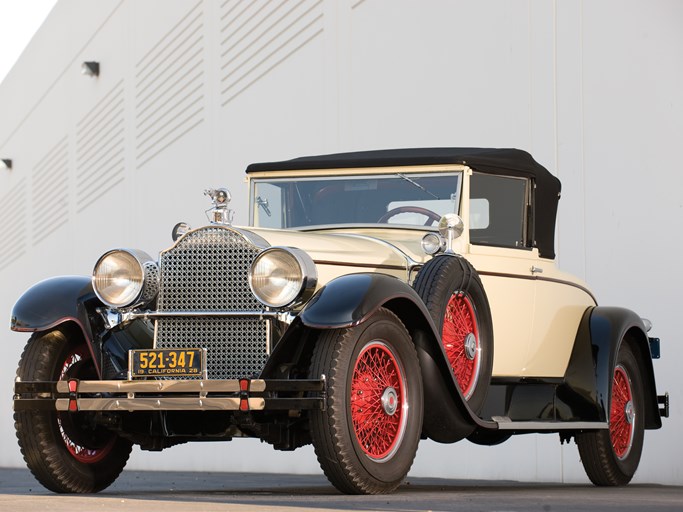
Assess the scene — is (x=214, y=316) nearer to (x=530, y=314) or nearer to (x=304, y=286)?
(x=304, y=286)

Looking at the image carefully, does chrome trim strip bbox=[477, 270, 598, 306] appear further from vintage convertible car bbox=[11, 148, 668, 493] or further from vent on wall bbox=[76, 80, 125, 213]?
vent on wall bbox=[76, 80, 125, 213]

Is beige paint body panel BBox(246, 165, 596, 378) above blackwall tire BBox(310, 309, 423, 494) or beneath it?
above

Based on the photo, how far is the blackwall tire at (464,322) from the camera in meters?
6.54

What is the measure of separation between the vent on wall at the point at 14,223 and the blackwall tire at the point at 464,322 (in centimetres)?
2178

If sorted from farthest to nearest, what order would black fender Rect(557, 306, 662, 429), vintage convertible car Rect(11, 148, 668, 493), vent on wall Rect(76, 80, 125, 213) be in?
1. vent on wall Rect(76, 80, 125, 213)
2. black fender Rect(557, 306, 662, 429)
3. vintage convertible car Rect(11, 148, 668, 493)

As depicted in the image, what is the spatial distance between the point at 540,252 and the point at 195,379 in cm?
285

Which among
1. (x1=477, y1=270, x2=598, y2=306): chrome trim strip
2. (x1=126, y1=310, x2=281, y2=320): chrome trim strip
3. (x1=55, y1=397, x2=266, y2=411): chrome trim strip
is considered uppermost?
(x1=477, y1=270, x2=598, y2=306): chrome trim strip

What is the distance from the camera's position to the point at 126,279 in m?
6.47

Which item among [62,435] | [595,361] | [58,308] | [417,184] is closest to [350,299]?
[58,308]

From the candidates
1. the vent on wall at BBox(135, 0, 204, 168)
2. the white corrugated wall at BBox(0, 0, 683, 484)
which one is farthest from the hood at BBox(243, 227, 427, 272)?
the vent on wall at BBox(135, 0, 204, 168)

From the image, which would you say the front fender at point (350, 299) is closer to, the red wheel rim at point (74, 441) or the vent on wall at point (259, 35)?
the red wheel rim at point (74, 441)

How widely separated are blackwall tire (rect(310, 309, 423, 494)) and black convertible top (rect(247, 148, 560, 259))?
181 centimetres

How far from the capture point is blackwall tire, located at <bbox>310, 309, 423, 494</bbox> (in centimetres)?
569

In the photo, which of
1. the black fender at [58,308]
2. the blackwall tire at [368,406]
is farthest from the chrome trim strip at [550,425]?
the black fender at [58,308]
